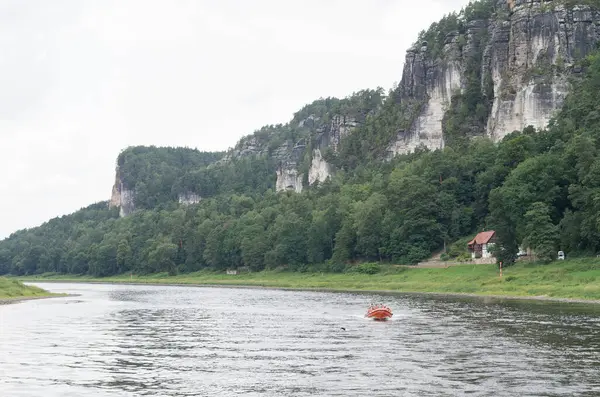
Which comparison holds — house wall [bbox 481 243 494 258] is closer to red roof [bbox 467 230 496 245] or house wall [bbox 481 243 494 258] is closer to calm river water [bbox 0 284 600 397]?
red roof [bbox 467 230 496 245]

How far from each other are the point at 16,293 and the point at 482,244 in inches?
2726

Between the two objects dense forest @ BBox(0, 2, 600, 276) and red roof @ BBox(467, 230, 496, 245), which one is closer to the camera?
dense forest @ BBox(0, 2, 600, 276)

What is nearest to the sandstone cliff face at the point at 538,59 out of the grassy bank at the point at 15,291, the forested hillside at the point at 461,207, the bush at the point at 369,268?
the forested hillside at the point at 461,207

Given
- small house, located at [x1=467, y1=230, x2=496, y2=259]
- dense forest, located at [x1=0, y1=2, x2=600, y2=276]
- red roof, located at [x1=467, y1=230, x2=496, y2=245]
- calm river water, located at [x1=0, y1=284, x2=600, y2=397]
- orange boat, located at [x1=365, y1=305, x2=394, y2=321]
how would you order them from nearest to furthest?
calm river water, located at [x1=0, y1=284, x2=600, y2=397]
orange boat, located at [x1=365, y1=305, x2=394, y2=321]
dense forest, located at [x1=0, y1=2, x2=600, y2=276]
small house, located at [x1=467, y1=230, x2=496, y2=259]
red roof, located at [x1=467, y1=230, x2=496, y2=245]

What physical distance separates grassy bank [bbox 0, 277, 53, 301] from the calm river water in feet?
88.5

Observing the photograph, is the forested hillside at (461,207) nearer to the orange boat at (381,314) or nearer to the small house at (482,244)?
the small house at (482,244)

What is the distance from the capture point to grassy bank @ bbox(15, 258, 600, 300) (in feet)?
279

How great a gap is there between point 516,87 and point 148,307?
110 m

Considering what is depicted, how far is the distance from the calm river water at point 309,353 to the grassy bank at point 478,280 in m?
11.6

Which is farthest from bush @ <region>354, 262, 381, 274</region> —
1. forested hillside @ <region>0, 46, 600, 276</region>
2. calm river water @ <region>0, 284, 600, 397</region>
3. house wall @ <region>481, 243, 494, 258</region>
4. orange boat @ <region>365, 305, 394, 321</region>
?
orange boat @ <region>365, 305, 394, 321</region>

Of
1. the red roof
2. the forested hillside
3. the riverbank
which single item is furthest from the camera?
the red roof

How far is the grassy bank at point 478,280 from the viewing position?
3354 inches

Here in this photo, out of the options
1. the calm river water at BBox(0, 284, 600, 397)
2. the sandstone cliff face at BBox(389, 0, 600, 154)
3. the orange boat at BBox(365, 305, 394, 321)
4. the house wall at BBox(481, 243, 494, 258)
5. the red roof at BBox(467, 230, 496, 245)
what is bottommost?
the calm river water at BBox(0, 284, 600, 397)

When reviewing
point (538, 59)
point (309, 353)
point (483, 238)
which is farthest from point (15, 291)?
point (538, 59)
